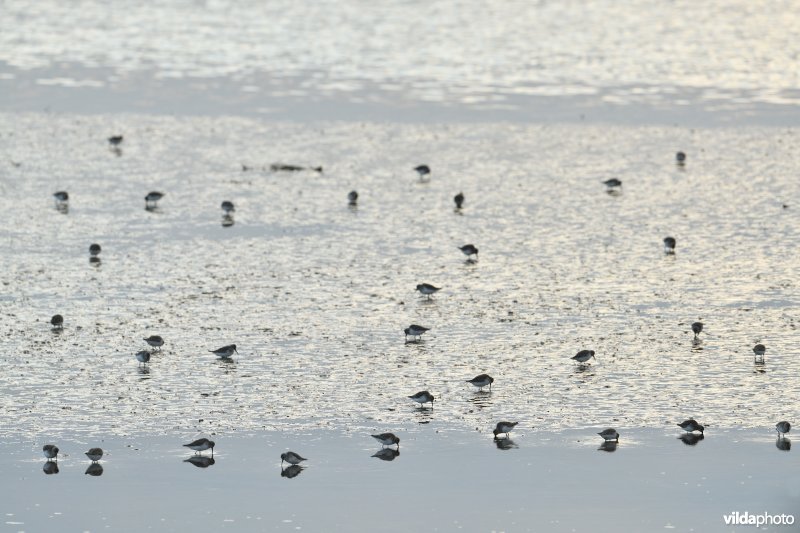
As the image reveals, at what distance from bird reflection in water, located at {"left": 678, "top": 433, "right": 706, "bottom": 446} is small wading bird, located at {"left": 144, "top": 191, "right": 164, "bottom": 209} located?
20127mm

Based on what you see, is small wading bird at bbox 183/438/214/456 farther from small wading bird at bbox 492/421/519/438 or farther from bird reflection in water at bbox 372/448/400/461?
small wading bird at bbox 492/421/519/438

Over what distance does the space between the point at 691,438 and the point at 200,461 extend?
7.68 m

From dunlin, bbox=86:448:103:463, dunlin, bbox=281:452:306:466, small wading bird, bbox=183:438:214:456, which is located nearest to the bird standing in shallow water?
dunlin, bbox=281:452:306:466

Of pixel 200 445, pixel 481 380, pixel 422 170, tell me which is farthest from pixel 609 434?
pixel 422 170

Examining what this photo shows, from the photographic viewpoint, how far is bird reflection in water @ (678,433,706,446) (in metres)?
26.2

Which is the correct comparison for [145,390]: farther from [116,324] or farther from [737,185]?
[737,185]

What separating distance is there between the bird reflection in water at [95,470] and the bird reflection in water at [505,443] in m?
6.08

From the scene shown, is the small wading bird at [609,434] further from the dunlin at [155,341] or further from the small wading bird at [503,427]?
the dunlin at [155,341]

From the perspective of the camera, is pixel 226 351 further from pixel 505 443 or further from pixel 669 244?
pixel 669 244

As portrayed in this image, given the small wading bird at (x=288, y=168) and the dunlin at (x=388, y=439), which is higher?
the small wading bird at (x=288, y=168)

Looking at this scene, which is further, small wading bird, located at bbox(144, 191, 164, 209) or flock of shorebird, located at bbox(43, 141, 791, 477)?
small wading bird, located at bbox(144, 191, 164, 209)

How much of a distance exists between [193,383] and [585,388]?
22.3 ft

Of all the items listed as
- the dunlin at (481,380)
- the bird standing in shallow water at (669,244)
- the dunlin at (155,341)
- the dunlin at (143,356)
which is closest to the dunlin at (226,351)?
the dunlin at (155,341)

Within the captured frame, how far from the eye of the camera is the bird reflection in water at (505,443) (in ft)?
85.6
